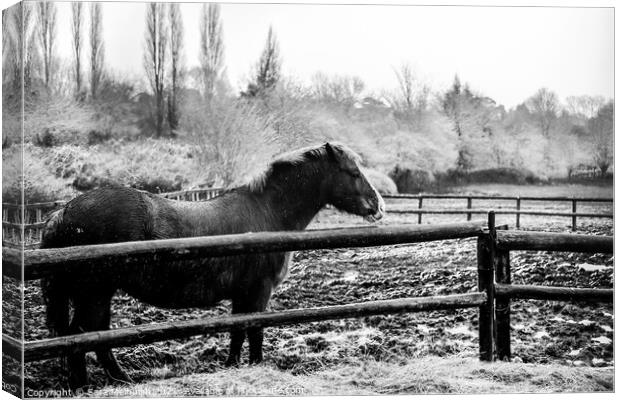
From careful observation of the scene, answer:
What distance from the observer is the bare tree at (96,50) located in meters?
4.32

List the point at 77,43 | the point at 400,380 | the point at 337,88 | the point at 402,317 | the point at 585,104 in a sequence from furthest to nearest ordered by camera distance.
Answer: the point at 585,104
the point at 337,88
the point at 402,317
the point at 400,380
the point at 77,43

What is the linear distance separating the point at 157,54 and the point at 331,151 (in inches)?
57.4

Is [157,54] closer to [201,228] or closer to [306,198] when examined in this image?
[201,228]

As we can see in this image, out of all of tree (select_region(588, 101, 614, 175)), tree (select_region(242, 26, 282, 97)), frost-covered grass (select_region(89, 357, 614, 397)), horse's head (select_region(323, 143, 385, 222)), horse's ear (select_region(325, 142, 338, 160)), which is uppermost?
tree (select_region(242, 26, 282, 97))

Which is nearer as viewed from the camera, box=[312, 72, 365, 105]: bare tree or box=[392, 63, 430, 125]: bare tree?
box=[312, 72, 365, 105]: bare tree

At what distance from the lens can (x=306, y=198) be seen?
14.9 ft

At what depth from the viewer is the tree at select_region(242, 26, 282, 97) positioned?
183 inches

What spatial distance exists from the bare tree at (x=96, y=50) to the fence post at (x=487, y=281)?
2.96 meters

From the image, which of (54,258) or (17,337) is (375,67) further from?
(17,337)

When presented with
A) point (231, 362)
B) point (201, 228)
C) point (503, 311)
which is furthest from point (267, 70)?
point (503, 311)

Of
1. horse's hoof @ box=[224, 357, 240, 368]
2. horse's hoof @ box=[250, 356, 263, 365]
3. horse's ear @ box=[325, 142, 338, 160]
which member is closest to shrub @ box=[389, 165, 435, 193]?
horse's ear @ box=[325, 142, 338, 160]

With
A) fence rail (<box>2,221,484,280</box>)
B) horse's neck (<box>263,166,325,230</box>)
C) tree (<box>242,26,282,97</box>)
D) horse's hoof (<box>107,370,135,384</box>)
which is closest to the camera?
fence rail (<box>2,221,484,280</box>)

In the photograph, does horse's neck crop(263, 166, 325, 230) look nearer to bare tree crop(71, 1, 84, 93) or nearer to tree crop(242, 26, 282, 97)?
tree crop(242, 26, 282, 97)

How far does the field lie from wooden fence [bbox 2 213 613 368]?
9.0 inches
